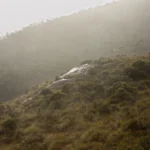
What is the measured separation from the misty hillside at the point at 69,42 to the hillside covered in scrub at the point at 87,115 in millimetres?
18633

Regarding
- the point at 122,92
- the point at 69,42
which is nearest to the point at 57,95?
the point at 122,92

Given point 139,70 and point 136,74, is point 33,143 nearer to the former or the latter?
point 136,74

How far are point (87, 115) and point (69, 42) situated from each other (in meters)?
40.8

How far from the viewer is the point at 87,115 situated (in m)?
15.8

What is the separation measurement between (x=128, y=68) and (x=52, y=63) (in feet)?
88.4

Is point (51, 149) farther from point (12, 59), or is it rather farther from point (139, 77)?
point (12, 59)

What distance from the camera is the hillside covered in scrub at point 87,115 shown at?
40.9 feet

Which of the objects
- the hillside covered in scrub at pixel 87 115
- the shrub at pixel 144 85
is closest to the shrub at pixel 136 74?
the hillside covered in scrub at pixel 87 115

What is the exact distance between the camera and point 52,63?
47375 millimetres

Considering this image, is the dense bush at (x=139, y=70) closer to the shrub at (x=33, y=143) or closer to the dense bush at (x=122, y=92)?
the dense bush at (x=122, y=92)

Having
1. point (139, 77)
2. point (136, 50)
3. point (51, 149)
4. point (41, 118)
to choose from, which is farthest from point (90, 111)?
point (136, 50)

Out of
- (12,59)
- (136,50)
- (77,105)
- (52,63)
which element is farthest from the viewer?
(12,59)

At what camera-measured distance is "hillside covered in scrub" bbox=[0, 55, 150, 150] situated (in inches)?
490

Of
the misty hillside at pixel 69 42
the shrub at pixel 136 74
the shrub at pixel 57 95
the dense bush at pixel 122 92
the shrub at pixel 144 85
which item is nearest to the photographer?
the dense bush at pixel 122 92
